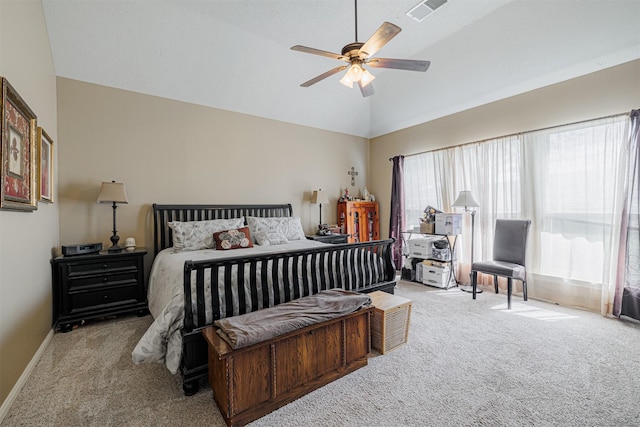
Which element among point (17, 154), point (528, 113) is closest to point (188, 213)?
point (17, 154)

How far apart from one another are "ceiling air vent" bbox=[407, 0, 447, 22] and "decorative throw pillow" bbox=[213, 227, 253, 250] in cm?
328

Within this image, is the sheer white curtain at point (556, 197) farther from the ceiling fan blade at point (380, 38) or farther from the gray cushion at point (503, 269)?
the ceiling fan blade at point (380, 38)

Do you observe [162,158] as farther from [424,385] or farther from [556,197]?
[556,197]

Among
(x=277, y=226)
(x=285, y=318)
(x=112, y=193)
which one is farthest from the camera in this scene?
(x=277, y=226)

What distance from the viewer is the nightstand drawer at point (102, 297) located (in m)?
2.94

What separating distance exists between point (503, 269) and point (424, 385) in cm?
214

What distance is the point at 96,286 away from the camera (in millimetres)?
3049

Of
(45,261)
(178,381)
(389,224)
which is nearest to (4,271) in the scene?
(45,261)

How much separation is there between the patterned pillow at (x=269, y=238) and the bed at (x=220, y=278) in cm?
1

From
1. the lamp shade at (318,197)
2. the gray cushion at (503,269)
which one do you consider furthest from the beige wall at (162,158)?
the gray cushion at (503,269)

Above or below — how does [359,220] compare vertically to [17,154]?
below

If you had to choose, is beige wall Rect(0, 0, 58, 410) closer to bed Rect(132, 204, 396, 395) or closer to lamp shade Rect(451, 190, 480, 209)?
bed Rect(132, 204, 396, 395)

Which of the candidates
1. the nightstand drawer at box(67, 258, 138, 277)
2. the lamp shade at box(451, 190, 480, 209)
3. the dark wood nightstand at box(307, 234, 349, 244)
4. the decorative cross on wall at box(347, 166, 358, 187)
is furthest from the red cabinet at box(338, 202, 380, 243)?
the nightstand drawer at box(67, 258, 138, 277)

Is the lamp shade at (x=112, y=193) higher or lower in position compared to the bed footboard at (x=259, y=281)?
higher
